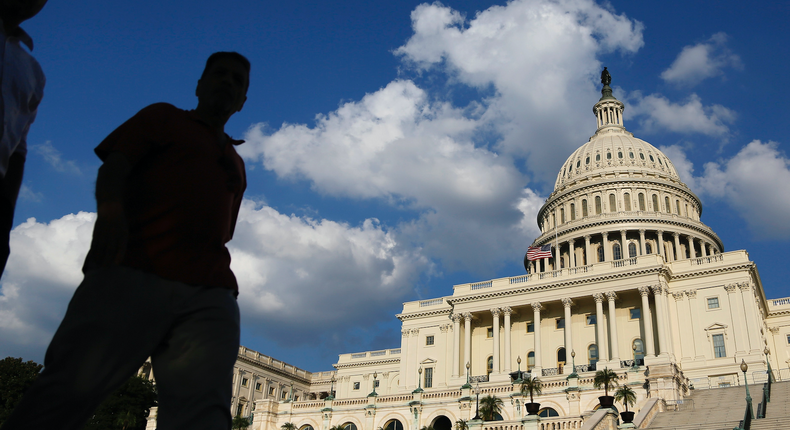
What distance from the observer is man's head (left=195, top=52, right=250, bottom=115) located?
15.9ft

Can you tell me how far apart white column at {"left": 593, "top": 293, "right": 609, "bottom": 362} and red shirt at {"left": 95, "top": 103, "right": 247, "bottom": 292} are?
64.5 metres

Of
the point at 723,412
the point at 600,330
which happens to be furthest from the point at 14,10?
the point at 600,330

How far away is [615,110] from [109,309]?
11969cm

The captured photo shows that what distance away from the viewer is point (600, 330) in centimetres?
6638

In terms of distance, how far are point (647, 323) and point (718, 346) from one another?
6954 mm

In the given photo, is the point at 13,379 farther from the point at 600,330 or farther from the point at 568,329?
the point at 600,330

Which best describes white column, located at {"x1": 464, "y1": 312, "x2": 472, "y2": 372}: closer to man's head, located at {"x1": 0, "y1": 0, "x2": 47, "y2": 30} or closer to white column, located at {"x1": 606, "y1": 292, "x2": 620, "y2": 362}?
white column, located at {"x1": 606, "y1": 292, "x2": 620, "y2": 362}

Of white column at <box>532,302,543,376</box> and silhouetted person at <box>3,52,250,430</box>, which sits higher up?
white column at <box>532,302,543,376</box>

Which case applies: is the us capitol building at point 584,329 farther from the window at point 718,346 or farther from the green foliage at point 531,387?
the green foliage at point 531,387

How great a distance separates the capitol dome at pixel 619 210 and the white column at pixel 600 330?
15.6 m

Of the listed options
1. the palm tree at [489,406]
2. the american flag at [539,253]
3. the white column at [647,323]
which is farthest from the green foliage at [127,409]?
the white column at [647,323]

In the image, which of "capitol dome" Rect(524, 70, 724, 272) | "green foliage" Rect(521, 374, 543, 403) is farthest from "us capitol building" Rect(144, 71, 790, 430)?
"green foliage" Rect(521, 374, 543, 403)

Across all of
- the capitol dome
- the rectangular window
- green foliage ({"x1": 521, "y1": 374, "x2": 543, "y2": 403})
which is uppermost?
the capitol dome

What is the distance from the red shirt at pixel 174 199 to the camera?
4.17 meters
